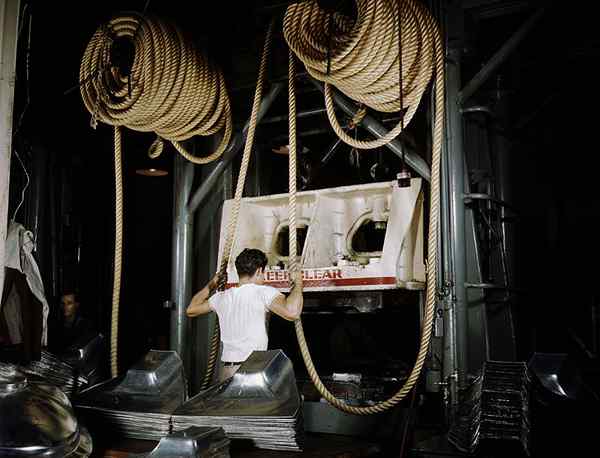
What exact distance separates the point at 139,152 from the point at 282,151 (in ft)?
9.00

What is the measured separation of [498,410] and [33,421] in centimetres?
245

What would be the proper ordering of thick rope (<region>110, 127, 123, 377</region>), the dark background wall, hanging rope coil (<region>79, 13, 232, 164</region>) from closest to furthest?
thick rope (<region>110, 127, 123, 377</region>) → hanging rope coil (<region>79, 13, 232, 164</region>) → the dark background wall

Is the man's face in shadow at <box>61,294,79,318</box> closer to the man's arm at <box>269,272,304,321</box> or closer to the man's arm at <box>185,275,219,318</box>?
the man's arm at <box>185,275,219,318</box>

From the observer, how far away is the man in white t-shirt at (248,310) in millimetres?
4441

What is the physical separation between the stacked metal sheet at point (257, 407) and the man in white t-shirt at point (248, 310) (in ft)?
1.90

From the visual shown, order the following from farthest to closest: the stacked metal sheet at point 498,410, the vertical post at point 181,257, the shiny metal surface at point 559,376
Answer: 1. the vertical post at point 181,257
2. the stacked metal sheet at point 498,410
3. the shiny metal surface at point 559,376

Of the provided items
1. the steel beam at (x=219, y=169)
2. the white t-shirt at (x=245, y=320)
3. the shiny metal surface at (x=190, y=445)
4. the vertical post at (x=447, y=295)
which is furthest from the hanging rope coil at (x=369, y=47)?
the shiny metal surface at (x=190, y=445)

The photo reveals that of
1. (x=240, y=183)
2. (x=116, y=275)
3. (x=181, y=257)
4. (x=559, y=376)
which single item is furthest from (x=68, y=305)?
(x=559, y=376)

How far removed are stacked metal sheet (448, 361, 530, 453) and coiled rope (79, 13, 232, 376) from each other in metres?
2.77

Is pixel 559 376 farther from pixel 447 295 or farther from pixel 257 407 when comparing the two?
pixel 257 407

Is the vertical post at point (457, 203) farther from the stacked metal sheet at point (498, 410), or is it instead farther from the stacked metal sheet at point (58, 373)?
the stacked metal sheet at point (58, 373)

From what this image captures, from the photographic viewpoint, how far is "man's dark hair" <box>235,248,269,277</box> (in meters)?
4.64

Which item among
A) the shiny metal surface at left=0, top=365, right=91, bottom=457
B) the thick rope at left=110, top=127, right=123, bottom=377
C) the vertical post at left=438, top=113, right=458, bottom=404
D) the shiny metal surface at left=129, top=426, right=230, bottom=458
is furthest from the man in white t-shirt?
the shiny metal surface at left=0, top=365, right=91, bottom=457

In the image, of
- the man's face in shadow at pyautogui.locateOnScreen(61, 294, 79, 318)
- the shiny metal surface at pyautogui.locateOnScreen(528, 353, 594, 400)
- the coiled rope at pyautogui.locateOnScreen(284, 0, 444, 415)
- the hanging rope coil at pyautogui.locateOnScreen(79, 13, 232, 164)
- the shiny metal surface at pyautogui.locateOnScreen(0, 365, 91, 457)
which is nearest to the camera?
the shiny metal surface at pyautogui.locateOnScreen(0, 365, 91, 457)
